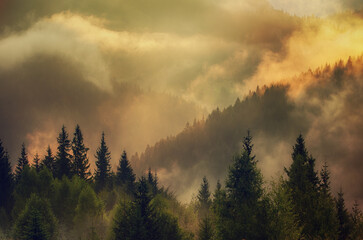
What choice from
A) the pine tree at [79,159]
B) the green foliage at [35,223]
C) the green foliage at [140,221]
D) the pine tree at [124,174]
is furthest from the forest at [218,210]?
the pine tree at [124,174]

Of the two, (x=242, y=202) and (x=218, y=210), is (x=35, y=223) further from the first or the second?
(x=242, y=202)

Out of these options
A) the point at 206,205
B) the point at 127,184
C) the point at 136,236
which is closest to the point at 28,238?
the point at 136,236

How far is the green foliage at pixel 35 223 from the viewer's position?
48281 millimetres

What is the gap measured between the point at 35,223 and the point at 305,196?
31464 millimetres

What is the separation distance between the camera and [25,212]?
183 feet

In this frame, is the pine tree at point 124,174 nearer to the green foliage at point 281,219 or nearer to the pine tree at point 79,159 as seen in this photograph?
the pine tree at point 79,159

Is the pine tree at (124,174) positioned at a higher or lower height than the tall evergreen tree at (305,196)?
higher

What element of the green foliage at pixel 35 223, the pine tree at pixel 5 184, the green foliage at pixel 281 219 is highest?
the pine tree at pixel 5 184

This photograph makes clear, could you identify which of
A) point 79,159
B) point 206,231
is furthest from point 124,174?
point 206,231

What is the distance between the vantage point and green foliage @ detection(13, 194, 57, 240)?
48.3 m

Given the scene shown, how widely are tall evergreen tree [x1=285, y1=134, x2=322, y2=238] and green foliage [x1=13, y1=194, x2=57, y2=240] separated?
97.7 ft

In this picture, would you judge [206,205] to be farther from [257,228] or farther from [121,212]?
[257,228]

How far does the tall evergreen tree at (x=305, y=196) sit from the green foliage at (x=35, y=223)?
29781mm

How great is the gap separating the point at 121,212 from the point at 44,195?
32.5 metres
